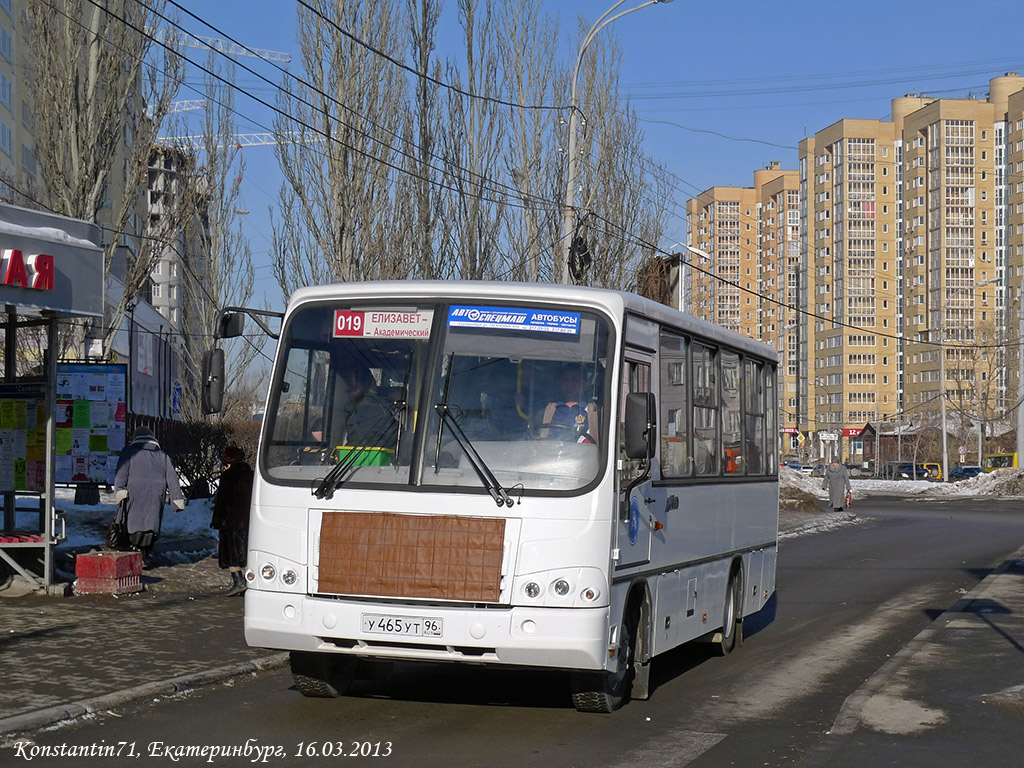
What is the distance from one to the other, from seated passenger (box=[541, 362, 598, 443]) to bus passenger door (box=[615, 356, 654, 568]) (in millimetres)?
193

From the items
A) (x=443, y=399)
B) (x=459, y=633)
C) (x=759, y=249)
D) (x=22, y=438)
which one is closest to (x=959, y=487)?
(x=22, y=438)

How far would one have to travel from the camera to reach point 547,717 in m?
8.90

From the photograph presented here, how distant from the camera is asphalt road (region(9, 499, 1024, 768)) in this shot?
765cm

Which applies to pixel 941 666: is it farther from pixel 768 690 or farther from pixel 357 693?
pixel 357 693

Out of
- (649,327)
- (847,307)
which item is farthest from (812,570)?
(847,307)

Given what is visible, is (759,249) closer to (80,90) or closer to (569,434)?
(80,90)

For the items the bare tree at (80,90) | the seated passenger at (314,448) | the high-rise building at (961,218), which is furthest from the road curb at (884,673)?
the high-rise building at (961,218)

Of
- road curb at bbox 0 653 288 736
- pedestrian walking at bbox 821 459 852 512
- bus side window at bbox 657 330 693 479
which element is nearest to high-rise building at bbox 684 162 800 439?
pedestrian walking at bbox 821 459 852 512

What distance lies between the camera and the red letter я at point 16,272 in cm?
1308

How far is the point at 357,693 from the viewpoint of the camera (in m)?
9.65

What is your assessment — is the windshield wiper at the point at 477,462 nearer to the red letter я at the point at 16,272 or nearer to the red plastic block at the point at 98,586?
the red letter я at the point at 16,272

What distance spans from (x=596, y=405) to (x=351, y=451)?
1.54 meters

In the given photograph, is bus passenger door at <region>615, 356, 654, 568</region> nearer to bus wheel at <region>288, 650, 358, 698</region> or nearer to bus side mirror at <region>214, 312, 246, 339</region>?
bus wheel at <region>288, 650, 358, 698</region>

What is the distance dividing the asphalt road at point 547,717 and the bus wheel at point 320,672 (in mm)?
92
